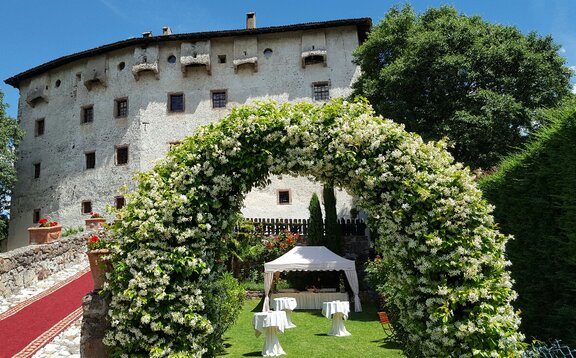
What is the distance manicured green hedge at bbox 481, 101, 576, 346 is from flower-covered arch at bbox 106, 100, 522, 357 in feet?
6.02

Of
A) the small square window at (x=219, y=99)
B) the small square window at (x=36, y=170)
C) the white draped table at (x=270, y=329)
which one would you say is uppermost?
the small square window at (x=219, y=99)

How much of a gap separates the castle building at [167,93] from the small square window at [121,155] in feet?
0.21

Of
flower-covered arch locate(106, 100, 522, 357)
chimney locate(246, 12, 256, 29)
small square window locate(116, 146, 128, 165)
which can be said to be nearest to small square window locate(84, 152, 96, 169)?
small square window locate(116, 146, 128, 165)

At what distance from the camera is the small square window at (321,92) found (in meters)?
26.0

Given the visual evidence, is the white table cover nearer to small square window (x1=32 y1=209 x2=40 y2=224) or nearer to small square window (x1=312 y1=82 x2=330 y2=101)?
small square window (x1=312 y1=82 x2=330 y2=101)

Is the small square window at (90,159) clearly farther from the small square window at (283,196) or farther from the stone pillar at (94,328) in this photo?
the stone pillar at (94,328)

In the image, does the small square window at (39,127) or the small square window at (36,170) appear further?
the small square window at (39,127)

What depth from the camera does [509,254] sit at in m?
7.54

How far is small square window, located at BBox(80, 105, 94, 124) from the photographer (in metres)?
28.8

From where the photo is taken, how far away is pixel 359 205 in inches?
209

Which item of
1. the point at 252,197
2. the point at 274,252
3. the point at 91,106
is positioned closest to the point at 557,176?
the point at 274,252

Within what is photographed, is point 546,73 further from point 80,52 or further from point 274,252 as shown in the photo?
point 80,52

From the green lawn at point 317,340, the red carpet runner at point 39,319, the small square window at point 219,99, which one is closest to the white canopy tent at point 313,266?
the green lawn at point 317,340

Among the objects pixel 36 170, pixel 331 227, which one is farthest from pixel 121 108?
pixel 331 227
